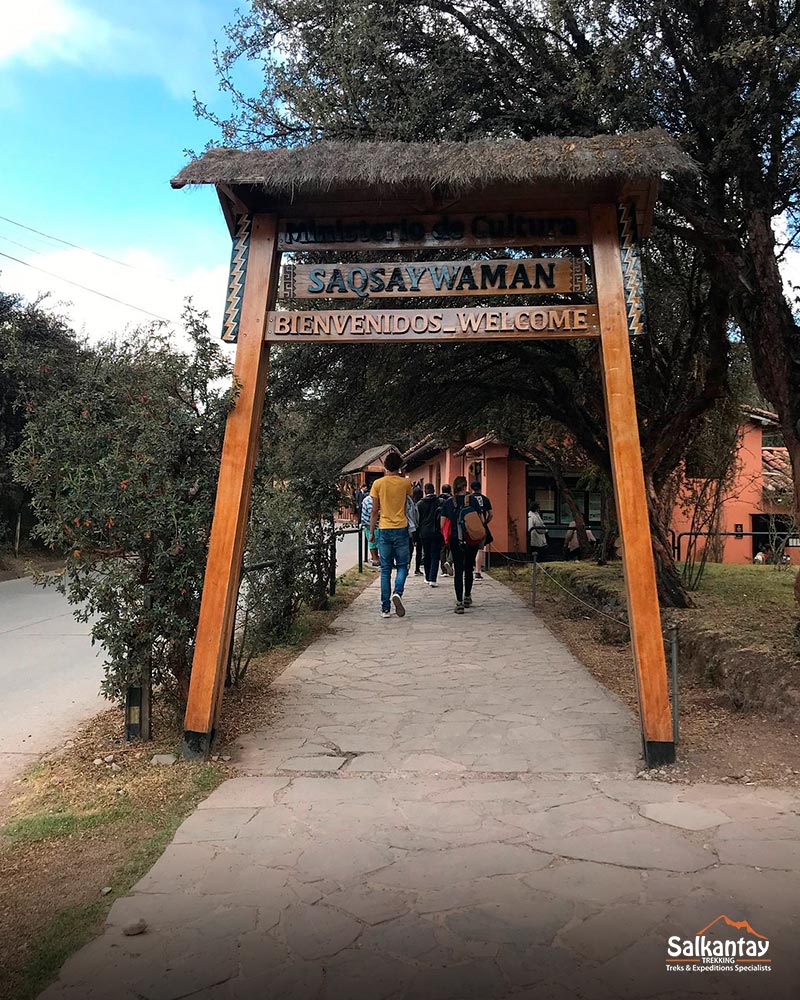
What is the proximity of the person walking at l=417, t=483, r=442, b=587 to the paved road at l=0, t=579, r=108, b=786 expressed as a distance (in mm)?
5710

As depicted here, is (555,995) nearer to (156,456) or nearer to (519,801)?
(519,801)

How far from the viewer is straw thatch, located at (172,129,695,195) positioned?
4250 millimetres

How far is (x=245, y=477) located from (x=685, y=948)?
10.6 feet

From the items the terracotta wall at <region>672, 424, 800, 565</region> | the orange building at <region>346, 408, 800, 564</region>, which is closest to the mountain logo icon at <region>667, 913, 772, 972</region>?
the orange building at <region>346, 408, 800, 564</region>

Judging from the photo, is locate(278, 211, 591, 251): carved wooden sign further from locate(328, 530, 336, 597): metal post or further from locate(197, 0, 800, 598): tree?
locate(328, 530, 336, 597): metal post

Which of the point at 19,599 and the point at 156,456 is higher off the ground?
the point at 156,456

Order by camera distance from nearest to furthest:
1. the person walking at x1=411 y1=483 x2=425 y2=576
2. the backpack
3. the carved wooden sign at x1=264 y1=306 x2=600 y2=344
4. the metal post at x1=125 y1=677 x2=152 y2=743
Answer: the carved wooden sign at x1=264 y1=306 x2=600 y2=344
the metal post at x1=125 y1=677 x2=152 y2=743
the backpack
the person walking at x1=411 y1=483 x2=425 y2=576

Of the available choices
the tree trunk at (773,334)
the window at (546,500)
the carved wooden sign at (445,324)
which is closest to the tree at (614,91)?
the tree trunk at (773,334)

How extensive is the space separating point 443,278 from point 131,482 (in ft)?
7.37

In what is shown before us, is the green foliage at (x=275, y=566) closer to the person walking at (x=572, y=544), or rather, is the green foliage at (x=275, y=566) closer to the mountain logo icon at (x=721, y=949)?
the mountain logo icon at (x=721, y=949)

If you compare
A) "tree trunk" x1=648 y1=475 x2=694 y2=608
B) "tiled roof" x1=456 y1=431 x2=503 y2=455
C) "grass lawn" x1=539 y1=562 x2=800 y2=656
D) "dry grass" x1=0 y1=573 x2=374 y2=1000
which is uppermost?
"tiled roof" x1=456 y1=431 x2=503 y2=455

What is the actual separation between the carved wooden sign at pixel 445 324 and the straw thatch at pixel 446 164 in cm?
73

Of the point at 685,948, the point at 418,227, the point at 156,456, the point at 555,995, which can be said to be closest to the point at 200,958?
the point at 555,995

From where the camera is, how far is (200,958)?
2484 millimetres
